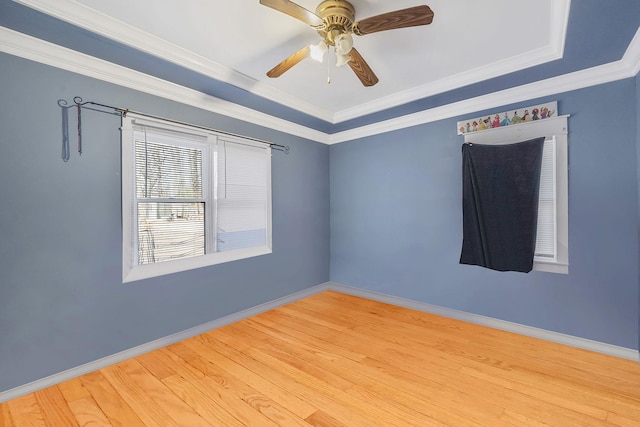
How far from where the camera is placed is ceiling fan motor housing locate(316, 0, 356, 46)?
167cm

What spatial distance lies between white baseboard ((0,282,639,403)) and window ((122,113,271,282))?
2.06 ft

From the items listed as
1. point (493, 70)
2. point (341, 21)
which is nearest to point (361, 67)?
point (341, 21)

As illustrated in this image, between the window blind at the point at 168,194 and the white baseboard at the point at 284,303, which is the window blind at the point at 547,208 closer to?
the white baseboard at the point at 284,303

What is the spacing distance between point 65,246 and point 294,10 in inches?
89.2

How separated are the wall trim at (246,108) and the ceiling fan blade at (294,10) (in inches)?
60.4

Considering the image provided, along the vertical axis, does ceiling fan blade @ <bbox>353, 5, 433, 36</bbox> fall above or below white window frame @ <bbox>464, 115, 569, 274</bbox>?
above

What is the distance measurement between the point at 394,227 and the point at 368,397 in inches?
85.1

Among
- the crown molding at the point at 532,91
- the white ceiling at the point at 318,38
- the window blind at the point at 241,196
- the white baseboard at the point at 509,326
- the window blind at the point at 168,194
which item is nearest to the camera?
the white ceiling at the point at 318,38

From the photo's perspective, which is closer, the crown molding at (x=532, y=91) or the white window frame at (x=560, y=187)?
the crown molding at (x=532, y=91)

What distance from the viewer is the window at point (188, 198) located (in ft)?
7.79

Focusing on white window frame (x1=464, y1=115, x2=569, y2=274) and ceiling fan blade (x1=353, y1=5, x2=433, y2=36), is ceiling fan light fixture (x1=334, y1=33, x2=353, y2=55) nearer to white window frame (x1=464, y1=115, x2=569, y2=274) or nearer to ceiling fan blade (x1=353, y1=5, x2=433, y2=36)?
ceiling fan blade (x1=353, y1=5, x2=433, y2=36)

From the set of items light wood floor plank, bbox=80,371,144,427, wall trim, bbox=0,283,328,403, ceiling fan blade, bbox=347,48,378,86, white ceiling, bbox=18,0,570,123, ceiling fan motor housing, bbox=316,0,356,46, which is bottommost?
light wood floor plank, bbox=80,371,144,427

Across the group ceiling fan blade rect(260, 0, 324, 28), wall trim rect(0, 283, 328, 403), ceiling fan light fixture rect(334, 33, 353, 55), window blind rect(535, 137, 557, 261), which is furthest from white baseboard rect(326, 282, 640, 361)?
ceiling fan blade rect(260, 0, 324, 28)

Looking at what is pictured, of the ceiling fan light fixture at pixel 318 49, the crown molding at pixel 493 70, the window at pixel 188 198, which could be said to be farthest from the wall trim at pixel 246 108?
the ceiling fan light fixture at pixel 318 49
